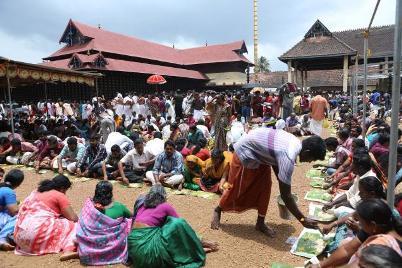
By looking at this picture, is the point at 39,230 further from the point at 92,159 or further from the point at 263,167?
the point at 92,159

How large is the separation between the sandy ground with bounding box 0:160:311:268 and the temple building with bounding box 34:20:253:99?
14016 millimetres

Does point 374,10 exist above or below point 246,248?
above

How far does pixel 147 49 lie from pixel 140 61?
2271 millimetres

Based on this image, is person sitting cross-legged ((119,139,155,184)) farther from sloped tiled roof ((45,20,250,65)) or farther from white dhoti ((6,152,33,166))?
sloped tiled roof ((45,20,250,65))

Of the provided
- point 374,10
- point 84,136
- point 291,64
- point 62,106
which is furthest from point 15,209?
point 291,64

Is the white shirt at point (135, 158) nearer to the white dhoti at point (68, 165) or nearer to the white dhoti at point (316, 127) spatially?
the white dhoti at point (68, 165)

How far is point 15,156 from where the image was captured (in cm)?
880

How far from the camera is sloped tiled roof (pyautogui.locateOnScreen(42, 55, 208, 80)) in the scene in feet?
72.3

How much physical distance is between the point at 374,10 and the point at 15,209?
201 inches

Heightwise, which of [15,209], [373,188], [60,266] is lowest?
[60,266]

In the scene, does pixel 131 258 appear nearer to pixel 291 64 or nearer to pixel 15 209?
pixel 15 209

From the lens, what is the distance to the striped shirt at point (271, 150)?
3348 mm

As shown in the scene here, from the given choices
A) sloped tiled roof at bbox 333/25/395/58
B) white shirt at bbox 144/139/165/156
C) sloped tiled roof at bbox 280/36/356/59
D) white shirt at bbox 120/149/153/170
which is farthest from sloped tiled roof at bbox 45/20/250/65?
white shirt at bbox 120/149/153/170

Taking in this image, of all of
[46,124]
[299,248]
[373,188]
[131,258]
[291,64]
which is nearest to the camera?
[373,188]
